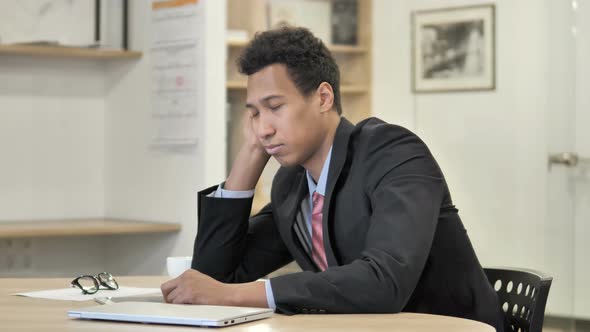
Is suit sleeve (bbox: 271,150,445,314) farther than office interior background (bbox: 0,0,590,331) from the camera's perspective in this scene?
No

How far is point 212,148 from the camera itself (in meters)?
4.21

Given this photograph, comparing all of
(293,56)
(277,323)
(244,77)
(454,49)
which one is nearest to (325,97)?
(293,56)

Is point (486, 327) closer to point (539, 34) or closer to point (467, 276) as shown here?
point (467, 276)

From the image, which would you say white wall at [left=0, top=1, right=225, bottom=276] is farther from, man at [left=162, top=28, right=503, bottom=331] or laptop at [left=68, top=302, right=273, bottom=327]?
laptop at [left=68, top=302, right=273, bottom=327]

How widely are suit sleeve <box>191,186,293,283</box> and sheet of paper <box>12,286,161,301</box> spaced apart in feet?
0.67

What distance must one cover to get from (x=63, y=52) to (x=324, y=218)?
8.07ft

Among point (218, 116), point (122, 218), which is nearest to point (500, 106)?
point (218, 116)

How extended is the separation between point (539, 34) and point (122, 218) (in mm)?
2030

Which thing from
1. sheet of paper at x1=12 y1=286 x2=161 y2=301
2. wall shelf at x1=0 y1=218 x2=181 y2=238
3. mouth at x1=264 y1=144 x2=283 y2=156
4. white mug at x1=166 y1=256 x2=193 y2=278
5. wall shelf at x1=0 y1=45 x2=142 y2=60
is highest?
wall shelf at x1=0 y1=45 x2=142 y2=60

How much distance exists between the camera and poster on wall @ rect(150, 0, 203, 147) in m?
4.24

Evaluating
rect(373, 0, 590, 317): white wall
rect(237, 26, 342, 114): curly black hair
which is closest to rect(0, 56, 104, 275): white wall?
rect(373, 0, 590, 317): white wall

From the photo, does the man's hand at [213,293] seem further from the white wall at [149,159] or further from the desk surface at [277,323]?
the white wall at [149,159]

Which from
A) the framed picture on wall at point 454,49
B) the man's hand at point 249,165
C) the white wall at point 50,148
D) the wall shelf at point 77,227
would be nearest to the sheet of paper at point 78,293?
the man's hand at point 249,165

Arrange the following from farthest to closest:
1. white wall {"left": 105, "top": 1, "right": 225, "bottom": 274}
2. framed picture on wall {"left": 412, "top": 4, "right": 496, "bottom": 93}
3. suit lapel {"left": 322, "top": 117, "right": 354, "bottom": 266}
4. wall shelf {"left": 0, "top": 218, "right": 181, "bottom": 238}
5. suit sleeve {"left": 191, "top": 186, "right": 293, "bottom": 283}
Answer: framed picture on wall {"left": 412, "top": 4, "right": 496, "bottom": 93} < white wall {"left": 105, "top": 1, "right": 225, "bottom": 274} < wall shelf {"left": 0, "top": 218, "right": 181, "bottom": 238} < suit sleeve {"left": 191, "top": 186, "right": 293, "bottom": 283} < suit lapel {"left": 322, "top": 117, "right": 354, "bottom": 266}
